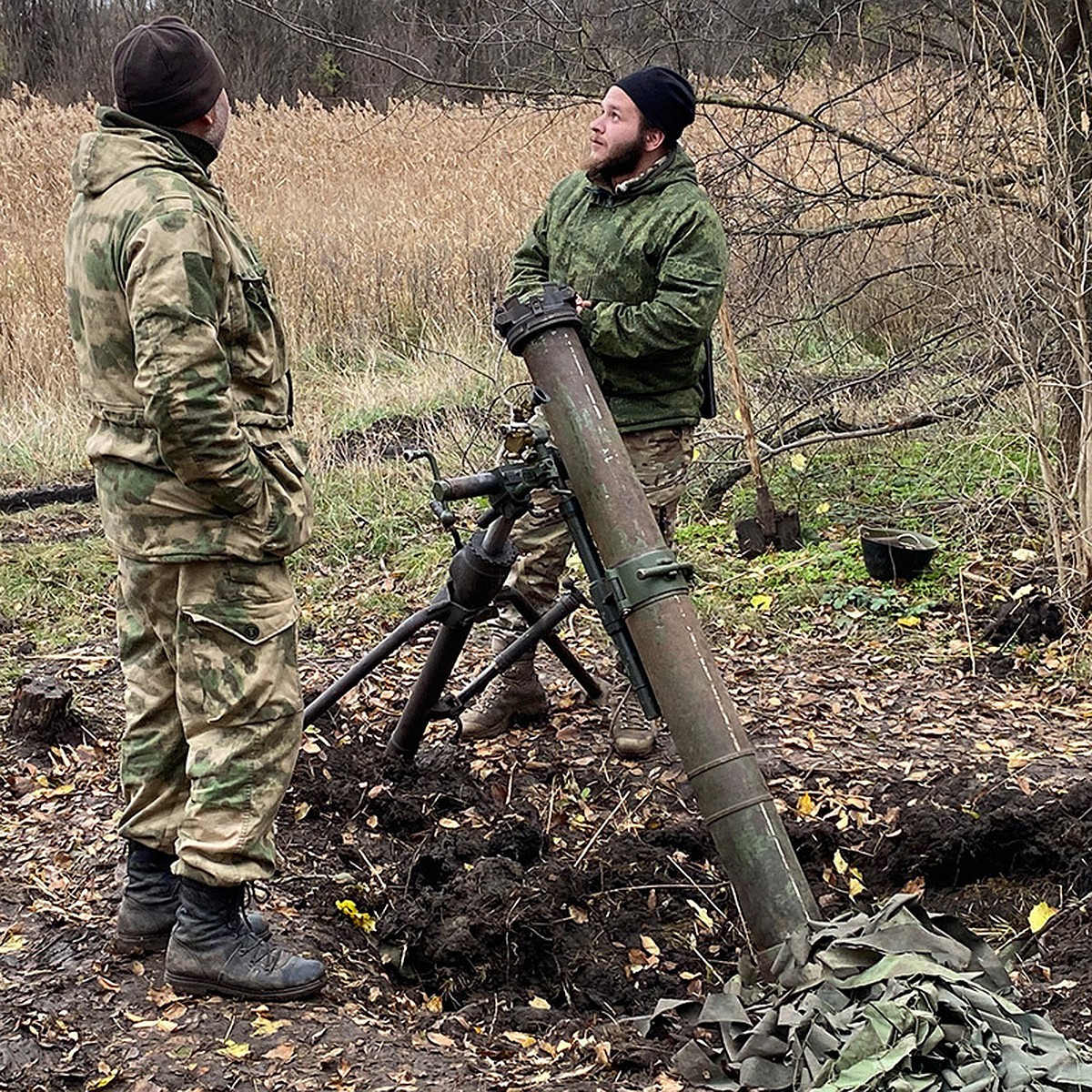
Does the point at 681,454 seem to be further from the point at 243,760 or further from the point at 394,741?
the point at 243,760

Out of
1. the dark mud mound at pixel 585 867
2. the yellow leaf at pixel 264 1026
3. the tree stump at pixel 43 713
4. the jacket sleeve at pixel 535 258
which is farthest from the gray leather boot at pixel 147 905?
the jacket sleeve at pixel 535 258

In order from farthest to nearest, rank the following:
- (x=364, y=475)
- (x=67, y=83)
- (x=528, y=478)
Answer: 1. (x=67, y=83)
2. (x=364, y=475)
3. (x=528, y=478)

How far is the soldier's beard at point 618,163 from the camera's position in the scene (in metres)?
4.63

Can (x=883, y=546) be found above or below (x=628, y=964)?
Answer: above

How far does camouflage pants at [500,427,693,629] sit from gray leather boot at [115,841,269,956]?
5.62 feet

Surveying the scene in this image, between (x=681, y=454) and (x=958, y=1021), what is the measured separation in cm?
247

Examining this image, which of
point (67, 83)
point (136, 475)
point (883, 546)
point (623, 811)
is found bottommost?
point (623, 811)

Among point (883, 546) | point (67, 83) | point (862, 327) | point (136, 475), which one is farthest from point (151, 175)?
point (67, 83)

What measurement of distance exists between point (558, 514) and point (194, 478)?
6.45 feet

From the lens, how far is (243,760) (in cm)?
337

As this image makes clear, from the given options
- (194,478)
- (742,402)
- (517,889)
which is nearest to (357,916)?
(517,889)

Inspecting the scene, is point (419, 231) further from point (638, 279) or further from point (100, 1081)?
point (100, 1081)

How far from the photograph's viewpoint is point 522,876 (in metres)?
4.23

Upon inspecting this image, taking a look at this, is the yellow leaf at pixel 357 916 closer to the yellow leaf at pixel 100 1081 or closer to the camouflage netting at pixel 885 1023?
the yellow leaf at pixel 100 1081
